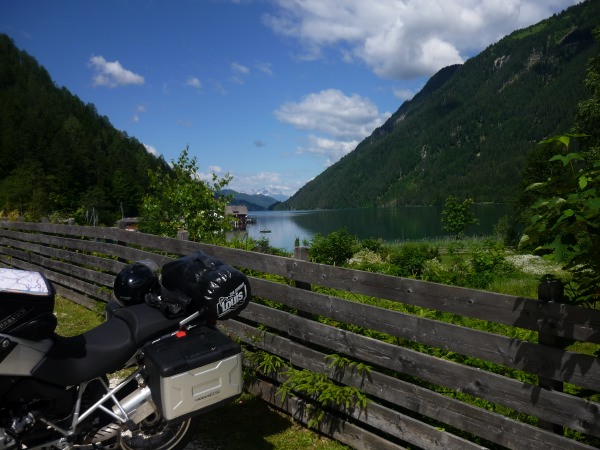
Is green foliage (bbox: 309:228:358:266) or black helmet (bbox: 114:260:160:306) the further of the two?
green foliage (bbox: 309:228:358:266)

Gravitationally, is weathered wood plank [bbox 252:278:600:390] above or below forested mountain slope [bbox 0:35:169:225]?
below

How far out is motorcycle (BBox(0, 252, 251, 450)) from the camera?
2.94 meters

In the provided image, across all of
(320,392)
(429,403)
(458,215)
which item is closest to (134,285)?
(320,392)

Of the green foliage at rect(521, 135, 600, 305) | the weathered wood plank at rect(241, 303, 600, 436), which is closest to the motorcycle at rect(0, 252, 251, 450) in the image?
the weathered wood plank at rect(241, 303, 600, 436)

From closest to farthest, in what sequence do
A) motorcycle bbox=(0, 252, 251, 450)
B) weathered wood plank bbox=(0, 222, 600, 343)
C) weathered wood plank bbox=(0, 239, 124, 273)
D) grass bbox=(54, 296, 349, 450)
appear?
weathered wood plank bbox=(0, 222, 600, 343), motorcycle bbox=(0, 252, 251, 450), grass bbox=(54, 296, 349, 450), weathered wood plank bbox=(0, 239, 124, 273)

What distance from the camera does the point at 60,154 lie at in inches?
4112

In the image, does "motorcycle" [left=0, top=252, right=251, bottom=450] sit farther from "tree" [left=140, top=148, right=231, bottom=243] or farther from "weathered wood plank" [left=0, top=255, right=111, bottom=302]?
"tree" [left=140, top=148, right=231, bottom=243]

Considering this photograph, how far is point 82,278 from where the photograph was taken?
31.1ft

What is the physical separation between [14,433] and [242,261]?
2797mm

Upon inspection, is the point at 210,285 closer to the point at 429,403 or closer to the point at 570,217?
the point at 429,403

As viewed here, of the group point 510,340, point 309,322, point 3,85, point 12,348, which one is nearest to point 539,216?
point 510,340

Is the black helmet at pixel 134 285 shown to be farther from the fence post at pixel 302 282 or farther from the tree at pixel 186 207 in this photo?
the tree at pixel 186 207

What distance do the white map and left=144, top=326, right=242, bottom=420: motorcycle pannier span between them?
816 millimetres

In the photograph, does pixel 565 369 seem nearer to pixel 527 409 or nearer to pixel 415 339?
pixel 527 409
